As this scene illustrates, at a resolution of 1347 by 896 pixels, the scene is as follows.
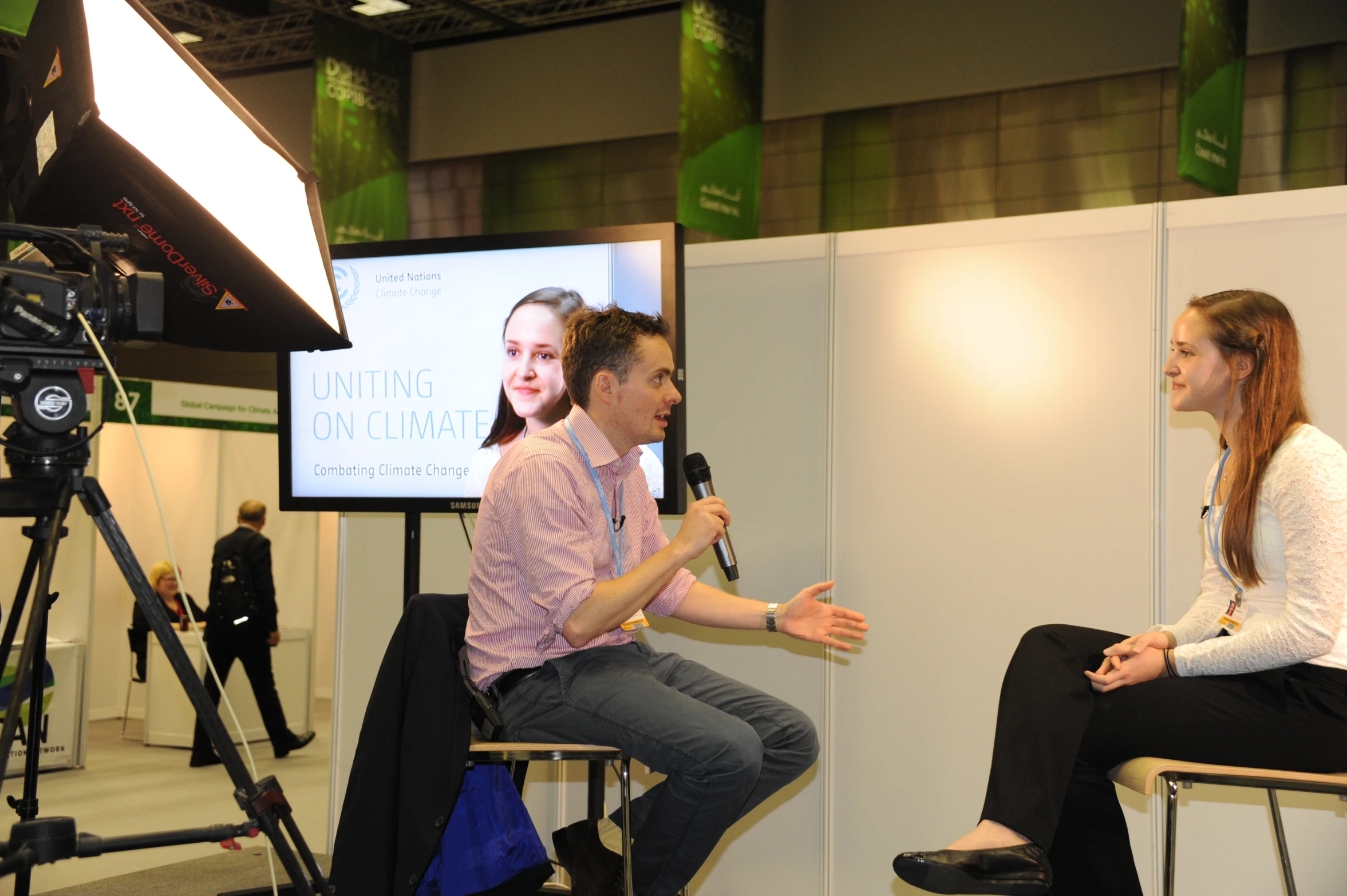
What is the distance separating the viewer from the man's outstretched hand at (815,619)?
2.52 meters

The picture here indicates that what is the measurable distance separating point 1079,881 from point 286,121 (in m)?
8.75

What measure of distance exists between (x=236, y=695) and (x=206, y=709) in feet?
18.7

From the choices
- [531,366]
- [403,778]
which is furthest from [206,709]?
[531,366]

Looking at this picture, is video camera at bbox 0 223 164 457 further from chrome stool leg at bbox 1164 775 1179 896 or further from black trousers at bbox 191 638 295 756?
black trousers at bbox 191 638 295 756

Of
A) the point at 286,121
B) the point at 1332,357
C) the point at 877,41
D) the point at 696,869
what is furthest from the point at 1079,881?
the point at 286,121

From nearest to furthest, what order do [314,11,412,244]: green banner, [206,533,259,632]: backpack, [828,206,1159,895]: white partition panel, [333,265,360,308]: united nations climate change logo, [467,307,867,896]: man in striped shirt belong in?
1. [467,307,867,896]: man in striped shirt
2. [828,206,1159,895]: white partition panel
3. [333,265,360,308]: united nations climate change logo
4. [206,533,259,632]: backpack
5. [314,11,412,244]: green banner

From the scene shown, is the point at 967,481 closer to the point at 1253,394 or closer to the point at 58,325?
the point at 1253,394

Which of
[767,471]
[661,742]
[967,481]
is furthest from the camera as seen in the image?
[767,471]

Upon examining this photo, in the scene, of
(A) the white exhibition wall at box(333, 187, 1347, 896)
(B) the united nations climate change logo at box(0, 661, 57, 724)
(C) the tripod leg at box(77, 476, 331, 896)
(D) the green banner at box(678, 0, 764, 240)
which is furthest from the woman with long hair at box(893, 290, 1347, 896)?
(B) the united nations climate change logo at box(0, 661, 57, 724)

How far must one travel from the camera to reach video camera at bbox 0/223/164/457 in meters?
1.55

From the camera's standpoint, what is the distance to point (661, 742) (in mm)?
2193

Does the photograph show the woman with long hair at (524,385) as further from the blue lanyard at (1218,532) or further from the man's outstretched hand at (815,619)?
the blue lanyard at (1218,532)

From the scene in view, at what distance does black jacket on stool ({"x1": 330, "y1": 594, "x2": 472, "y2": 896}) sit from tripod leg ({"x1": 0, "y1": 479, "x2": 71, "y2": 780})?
76cm

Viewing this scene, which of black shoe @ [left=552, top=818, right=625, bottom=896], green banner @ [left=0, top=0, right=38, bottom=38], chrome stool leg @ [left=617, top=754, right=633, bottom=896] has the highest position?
green banner @ [left=0, top=0, right=38, bottom=38]
